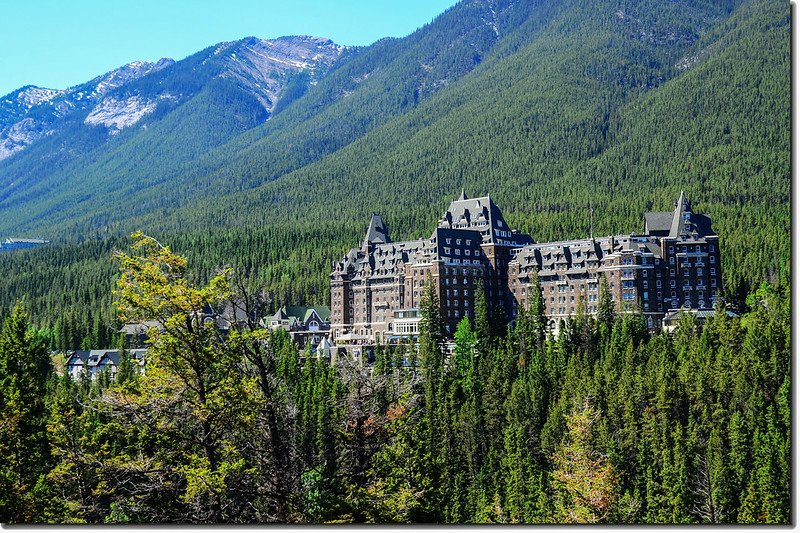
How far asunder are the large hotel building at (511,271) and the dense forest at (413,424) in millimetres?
5169

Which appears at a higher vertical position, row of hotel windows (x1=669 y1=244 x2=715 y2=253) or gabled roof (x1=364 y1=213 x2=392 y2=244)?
gabled roof (x1=364 y1=213 x2=392 y2=244)

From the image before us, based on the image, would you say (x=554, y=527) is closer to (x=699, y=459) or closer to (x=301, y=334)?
(x=699, y=459)

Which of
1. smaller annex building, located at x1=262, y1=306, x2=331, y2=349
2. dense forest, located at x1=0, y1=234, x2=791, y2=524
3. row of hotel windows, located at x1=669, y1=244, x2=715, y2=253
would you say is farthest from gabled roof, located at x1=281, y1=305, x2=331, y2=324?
row of hotel windows, located at x1=669, y1=244, x2=715, y2=253

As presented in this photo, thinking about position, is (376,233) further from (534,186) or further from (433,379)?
(534,186)

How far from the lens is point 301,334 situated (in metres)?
95.8

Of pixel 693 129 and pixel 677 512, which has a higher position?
pixel 693 129

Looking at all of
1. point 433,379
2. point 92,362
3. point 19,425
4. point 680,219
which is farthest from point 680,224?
point 19,425

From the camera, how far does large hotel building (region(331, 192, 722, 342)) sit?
81.1 meters

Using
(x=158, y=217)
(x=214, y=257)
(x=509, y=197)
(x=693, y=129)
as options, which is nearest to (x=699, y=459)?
(x=214, y=257)

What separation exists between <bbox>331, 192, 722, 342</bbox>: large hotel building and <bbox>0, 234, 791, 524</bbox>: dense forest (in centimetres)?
517

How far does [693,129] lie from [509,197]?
3179 centimetres

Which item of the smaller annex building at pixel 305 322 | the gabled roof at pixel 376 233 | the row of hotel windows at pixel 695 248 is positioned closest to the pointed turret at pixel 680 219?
the row of hotel windows at pixel 695 248

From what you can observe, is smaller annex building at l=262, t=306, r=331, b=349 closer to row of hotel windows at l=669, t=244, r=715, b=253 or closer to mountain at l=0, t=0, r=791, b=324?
mountain at l=0, t=0, r=791, b=324

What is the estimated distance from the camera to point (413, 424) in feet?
126
